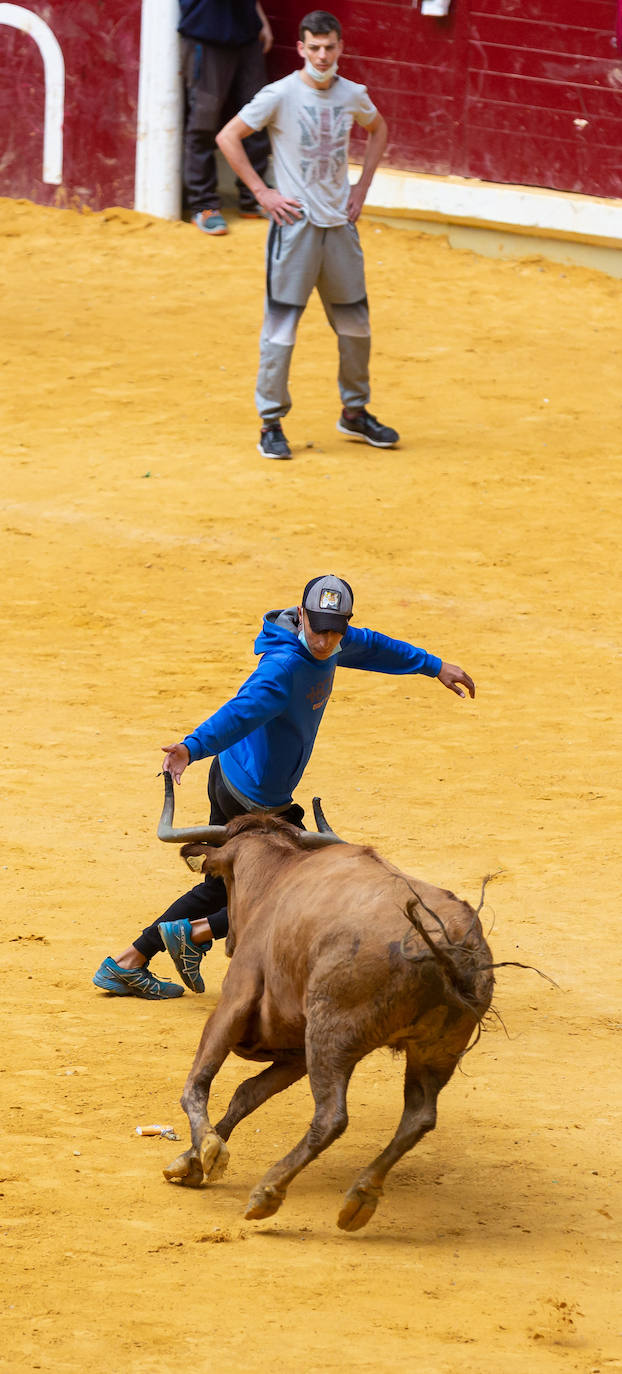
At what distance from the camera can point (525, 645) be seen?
33.4ft

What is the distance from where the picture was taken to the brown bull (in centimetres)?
452

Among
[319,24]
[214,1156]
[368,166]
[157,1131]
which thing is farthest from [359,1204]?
[368,166]

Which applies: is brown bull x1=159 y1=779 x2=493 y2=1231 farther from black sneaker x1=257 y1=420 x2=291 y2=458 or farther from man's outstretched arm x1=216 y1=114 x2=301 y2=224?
black sneaker x1=257 y1=420 x2=291 y2=458

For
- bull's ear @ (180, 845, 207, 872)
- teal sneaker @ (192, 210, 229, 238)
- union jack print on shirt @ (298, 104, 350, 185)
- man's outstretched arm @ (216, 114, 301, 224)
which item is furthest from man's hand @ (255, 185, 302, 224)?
bull's ear @ (180, 845, 207, 872)

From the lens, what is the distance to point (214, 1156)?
4742 mm

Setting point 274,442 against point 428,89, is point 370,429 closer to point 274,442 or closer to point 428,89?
point 274,442

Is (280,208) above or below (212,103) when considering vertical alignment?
below

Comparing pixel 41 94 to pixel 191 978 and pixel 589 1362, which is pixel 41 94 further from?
pixel 589 1362

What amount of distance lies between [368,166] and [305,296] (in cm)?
100

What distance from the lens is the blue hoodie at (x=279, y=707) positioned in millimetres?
5422

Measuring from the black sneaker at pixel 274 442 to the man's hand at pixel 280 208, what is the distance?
4.90ft

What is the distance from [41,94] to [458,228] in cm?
413

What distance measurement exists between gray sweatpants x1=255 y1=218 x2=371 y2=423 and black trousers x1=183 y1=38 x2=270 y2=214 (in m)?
4.79

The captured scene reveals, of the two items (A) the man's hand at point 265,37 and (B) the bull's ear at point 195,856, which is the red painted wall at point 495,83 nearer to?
(A) the man's hand at point 265,37
